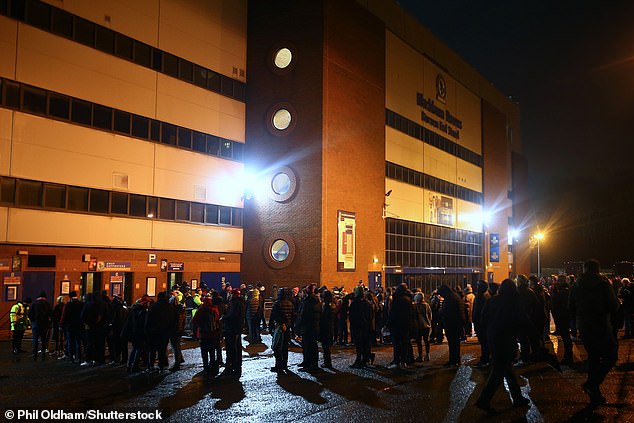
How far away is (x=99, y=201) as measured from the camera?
2517cm

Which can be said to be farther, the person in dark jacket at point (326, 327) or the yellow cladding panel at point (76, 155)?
the yellow cladding panel at point (76, 155)

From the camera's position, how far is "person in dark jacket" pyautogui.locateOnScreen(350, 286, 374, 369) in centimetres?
1327

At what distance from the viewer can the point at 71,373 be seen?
12633mm

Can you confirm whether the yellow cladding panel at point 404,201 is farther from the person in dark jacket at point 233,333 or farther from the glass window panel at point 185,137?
the person in dark jacket at point 233,333

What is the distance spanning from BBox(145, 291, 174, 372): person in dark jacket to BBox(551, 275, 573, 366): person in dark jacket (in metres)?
8.89

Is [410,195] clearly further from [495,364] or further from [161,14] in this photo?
[495,364]

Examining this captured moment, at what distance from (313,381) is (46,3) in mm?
19590

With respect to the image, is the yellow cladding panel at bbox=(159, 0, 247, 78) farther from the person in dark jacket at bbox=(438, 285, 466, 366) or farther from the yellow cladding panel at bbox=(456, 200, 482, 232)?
the yellow cladding panel at bbox=(456, 200, 482, 232)

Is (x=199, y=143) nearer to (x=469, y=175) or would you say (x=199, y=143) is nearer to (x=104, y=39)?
(x=104, y=39)

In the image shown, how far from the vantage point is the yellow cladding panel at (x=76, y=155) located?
73.4 ft

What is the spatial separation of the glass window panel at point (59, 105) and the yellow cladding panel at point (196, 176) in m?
4.83

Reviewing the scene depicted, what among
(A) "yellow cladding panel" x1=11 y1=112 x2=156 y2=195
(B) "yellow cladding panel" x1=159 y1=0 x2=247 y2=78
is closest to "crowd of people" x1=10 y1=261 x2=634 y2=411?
(A) "yellow cladding panel" x1=11 y1=112 x2=156 y2=195

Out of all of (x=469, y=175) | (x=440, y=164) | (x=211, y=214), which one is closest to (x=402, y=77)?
(x=440, y=164)

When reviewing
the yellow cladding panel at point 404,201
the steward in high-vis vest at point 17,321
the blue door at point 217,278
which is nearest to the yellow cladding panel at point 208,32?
the blue door at point 217,278
